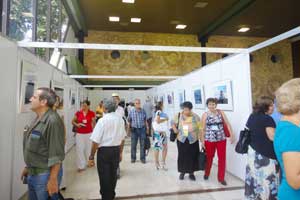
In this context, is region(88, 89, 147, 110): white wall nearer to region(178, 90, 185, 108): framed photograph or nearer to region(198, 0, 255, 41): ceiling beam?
region(198, 0, 255, 41): ceiling beam

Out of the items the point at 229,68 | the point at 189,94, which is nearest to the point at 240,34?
the point at 189,94

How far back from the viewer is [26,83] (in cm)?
341

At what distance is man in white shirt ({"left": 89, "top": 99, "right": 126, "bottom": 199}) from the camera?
281 centimetres

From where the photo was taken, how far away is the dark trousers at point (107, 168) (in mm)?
2859

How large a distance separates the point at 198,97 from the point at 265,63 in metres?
8.49

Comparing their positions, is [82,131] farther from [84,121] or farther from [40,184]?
[40,184]

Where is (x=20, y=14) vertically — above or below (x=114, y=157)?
above

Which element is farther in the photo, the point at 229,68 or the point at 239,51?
the point at 229,68

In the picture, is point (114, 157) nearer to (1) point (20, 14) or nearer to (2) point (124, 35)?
(1) point (20, 14)

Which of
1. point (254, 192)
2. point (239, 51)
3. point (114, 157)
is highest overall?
point (239, 51)

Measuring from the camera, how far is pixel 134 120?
18.3 ft

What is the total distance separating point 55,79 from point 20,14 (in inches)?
61.6

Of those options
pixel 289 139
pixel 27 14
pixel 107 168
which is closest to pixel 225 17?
pixel 27 14

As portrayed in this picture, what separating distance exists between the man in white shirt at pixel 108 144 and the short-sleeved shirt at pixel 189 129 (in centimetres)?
162
